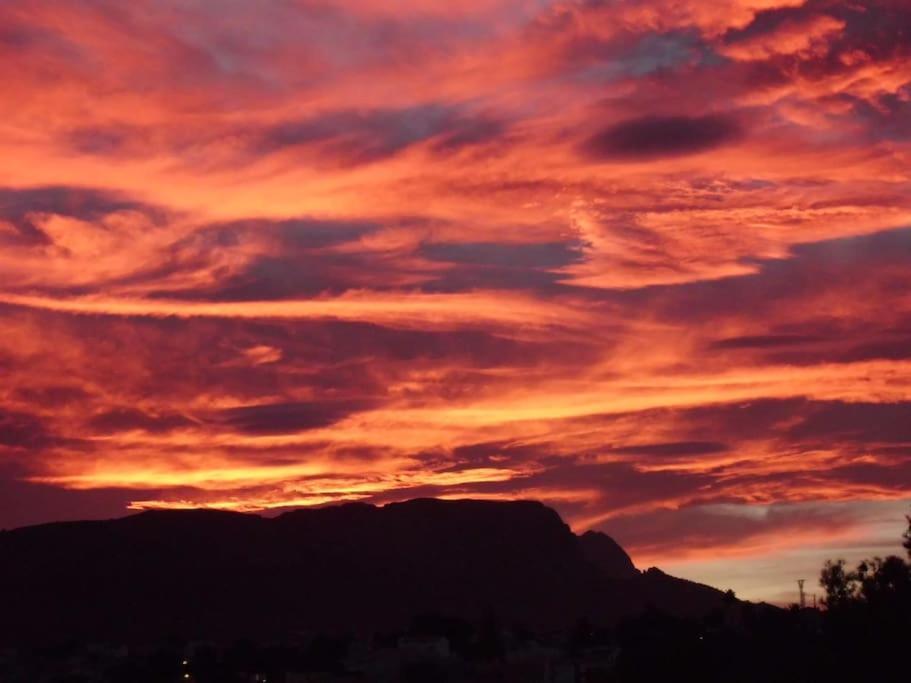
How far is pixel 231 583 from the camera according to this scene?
175 m

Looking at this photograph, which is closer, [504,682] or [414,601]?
[504,682]

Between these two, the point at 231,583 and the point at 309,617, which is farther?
the point at 231,583

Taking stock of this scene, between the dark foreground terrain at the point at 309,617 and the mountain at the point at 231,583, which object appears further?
the mountain at the point at 231,583

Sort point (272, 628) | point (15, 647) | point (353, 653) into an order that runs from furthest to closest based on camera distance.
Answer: point (272, 628) < point (15, 647) < point (353, 653)

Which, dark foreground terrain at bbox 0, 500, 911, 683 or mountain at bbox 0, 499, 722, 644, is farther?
mountain at bbox 0, 499, 722, 644

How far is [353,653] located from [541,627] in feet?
200

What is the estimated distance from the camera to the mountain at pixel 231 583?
16412 centimetres

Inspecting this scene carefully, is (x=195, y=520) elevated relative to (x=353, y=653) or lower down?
elevated

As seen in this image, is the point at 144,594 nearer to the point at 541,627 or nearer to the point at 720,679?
the point at 541,627

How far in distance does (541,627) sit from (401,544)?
27.2 meters

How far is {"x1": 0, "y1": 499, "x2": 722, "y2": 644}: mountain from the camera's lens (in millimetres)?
164125

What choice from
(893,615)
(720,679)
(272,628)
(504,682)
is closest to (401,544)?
(272,628)

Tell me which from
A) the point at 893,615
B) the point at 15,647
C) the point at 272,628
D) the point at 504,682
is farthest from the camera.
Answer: the point at 272,628

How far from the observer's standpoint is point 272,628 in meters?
163
